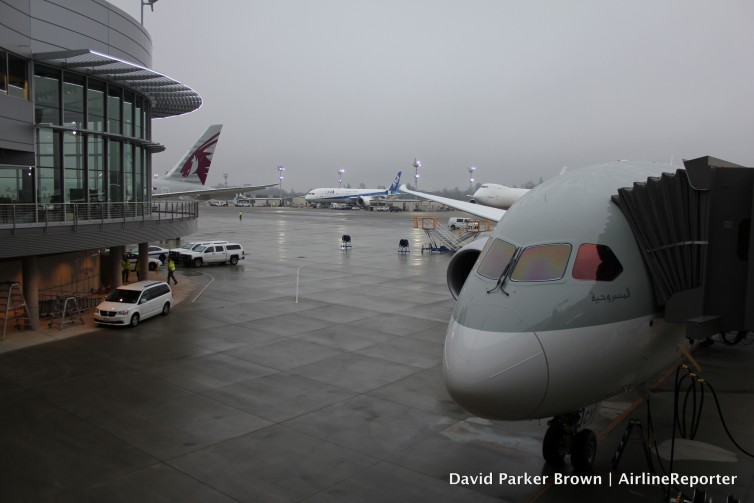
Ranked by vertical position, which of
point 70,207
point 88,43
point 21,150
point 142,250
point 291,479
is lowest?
point 291,479

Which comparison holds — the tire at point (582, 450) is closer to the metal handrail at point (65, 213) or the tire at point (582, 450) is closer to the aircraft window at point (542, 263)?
the aircraft window at point (542, 263)

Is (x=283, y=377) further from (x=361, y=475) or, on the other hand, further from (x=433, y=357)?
(x=361, y=475)

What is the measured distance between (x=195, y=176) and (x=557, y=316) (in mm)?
51772

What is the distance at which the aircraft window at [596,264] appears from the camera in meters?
8.62

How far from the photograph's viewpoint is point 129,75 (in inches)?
1027

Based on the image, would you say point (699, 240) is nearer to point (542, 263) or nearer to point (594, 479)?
point (542, 263)

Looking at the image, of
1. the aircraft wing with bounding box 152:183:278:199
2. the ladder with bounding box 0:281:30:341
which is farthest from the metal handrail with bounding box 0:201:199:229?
the aircraft wing with bounding box 152:183:278:199

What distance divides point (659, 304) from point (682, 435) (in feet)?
16.9

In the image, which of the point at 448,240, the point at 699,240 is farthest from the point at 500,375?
the point at 448,240

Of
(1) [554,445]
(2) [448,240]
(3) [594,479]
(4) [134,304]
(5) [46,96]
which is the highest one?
(5) [46,96]

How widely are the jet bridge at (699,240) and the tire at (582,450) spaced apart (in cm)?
282

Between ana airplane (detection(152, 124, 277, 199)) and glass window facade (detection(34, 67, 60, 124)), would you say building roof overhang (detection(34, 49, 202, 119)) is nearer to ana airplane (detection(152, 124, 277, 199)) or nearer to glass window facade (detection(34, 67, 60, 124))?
glass window facade (detection(34, 67, 60, 124))

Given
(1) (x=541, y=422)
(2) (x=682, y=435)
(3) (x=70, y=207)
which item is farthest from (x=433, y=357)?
(3) (x=70, y=207)

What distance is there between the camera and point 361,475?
10.8 m
